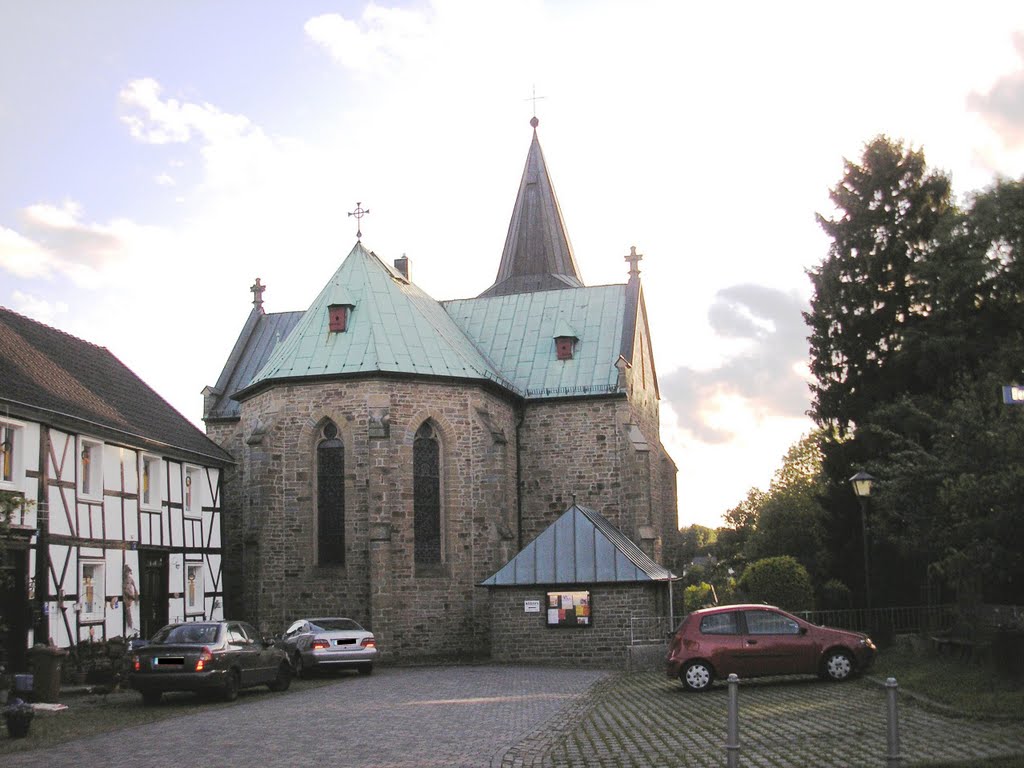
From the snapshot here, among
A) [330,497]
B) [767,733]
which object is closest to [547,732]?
[767,733]

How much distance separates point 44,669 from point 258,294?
971 inches

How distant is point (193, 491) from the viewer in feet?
91.0

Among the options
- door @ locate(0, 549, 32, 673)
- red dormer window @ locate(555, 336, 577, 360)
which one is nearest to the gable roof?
red dormer window @ locate(555, 336, 577, 360)

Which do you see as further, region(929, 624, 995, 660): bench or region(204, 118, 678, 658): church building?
region(204, 118, 678, 658): church building

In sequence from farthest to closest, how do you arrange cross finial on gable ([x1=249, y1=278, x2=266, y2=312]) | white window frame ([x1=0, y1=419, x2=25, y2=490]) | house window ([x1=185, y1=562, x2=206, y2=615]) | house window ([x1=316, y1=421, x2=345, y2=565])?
cross finial on gable ([x1=249, y1=278, x2=266, y2=312])
house window ([x1=316, y1=421, x2=345, y2=565])
house window ([x1=185, y1=562, x2=206, y2=615])
white window frame ([x1=0, y1=419, x2=25, y2=490])

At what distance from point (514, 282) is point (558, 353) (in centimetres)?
809

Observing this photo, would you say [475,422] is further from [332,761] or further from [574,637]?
[332,761]

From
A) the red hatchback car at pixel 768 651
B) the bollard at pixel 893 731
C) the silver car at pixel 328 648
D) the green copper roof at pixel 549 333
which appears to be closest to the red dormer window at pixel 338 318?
the green copper roof at pixel 549 333

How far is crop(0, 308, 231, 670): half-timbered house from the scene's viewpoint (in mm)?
20328

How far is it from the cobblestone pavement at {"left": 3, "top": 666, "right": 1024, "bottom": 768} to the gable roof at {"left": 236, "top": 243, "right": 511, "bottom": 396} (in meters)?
12.0

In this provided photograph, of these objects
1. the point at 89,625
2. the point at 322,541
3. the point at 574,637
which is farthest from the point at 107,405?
the point at 574,637

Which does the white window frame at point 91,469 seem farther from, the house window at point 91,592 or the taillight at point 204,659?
the taillight at point 204,659

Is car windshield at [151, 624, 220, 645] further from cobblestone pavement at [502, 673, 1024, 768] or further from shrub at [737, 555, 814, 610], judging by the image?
shrub at [737, 555, 814, 610]

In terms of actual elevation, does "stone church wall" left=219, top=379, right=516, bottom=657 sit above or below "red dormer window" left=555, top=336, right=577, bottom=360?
below
